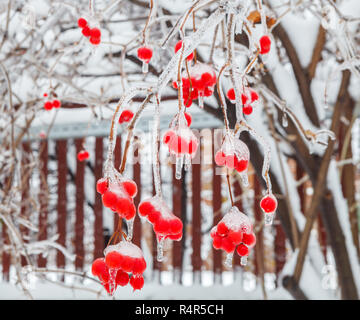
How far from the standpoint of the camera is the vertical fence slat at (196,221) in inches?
131

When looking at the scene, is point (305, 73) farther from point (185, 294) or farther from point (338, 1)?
point (185, 294)

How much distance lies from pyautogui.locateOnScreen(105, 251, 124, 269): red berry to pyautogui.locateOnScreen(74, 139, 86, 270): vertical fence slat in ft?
10.6

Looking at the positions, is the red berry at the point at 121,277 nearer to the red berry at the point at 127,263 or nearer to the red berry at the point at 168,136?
the red berry at the point at 127,263

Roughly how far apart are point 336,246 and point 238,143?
119 centimetres

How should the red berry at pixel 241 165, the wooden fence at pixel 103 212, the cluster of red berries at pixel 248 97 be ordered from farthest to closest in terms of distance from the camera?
the wooden fence at pixel 103 212
the cluster of red berries at pixel 248 97
the red berry at pixel 241 165

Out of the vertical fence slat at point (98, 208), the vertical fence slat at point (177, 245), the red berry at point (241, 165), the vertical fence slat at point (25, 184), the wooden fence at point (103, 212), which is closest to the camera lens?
the red berry at point (241, 165)

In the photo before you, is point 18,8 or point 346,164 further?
point 18,8

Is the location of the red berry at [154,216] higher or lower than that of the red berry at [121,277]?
higher

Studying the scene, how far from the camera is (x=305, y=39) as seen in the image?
161 cm

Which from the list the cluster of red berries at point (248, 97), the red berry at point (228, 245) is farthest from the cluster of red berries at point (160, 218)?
the cluster of red berries at point (248, 97)

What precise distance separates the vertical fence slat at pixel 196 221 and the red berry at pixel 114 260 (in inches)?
109

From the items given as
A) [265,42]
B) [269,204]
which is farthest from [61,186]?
[269,204]

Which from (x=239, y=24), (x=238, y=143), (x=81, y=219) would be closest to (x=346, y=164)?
(x=239, y=24)

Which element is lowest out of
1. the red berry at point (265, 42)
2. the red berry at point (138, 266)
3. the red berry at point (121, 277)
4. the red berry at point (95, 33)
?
the red berry at point (121, 277)
